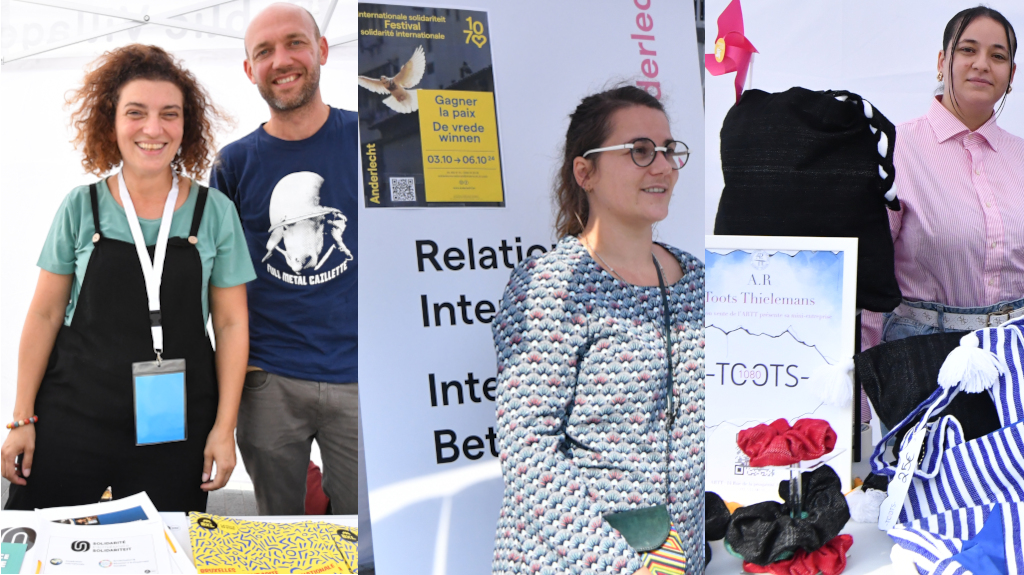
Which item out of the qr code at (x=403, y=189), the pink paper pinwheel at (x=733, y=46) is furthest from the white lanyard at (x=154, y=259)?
the pink paper pinwheel at (x=733, y=46)

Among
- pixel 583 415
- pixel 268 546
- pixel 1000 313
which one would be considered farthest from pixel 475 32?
pixel 1000 313

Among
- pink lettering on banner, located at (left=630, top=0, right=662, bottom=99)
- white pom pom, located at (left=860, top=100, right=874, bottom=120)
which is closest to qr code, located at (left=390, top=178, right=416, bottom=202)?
pink lettering on banner, located at (left=630, top=0, right=662, bottom=99)

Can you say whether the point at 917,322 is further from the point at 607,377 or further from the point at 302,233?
the point at 302,233

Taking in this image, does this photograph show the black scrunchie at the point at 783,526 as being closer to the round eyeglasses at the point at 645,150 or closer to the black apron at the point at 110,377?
the round eyeglasses at the point at 645,150

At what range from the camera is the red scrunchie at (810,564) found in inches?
54.9

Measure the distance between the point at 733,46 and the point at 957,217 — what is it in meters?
0.68

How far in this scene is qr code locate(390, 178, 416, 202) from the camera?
137cm

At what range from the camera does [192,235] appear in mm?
1582

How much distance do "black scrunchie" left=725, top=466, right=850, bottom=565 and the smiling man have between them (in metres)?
A: 0.80

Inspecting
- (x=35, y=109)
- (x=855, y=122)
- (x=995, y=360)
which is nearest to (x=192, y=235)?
(x=35, y=109)

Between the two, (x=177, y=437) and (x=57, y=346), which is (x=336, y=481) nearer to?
(x=177, y=437)

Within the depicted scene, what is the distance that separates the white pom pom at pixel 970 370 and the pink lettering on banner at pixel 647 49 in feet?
2.48

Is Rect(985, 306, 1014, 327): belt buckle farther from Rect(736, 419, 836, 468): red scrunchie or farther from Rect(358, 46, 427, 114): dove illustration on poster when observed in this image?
Rect(358, 46, 427, 114): dove illustration on poster

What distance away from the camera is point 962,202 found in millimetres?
1957
